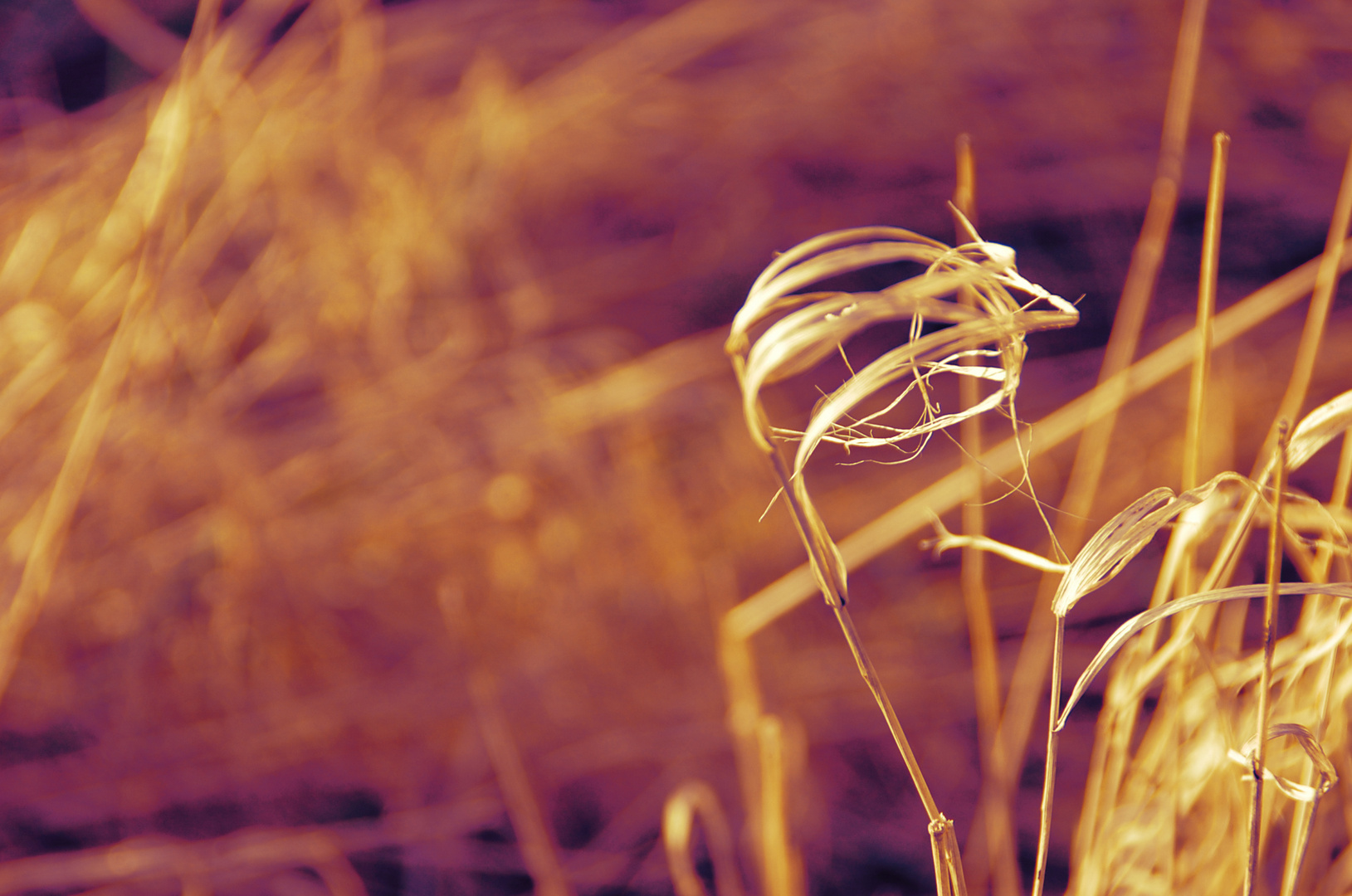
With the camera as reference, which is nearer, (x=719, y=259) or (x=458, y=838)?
(x=458, y=838)

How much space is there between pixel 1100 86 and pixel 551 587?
0.53 meters

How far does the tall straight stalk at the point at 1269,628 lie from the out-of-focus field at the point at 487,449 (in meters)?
0.25

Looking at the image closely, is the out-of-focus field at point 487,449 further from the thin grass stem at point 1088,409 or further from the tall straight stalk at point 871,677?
the tall straight stalk at point 871,677

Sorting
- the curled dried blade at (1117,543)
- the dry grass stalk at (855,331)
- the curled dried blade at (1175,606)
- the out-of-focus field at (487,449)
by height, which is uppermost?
the dry grass stalk at (855,331)

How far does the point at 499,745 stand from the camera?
19 centimetres

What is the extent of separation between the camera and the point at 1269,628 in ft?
0.31

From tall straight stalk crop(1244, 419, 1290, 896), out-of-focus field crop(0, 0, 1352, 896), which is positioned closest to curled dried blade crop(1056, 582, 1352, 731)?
tall straight stalk crop(1244, 419, 1290, 896)

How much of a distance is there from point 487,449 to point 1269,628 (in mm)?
400

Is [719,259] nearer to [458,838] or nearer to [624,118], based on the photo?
[624,118]

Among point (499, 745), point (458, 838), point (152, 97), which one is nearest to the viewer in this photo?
point (499, 745)

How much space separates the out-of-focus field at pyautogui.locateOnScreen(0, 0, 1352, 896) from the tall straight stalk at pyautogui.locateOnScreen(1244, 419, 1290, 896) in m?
0.25

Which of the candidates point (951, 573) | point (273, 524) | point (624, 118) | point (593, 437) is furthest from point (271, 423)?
point (951, 573)

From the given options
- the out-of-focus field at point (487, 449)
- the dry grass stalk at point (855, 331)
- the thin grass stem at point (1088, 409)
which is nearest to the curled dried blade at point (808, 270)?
the dry grass stalk at point (855, 331)

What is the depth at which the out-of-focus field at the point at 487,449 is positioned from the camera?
42cm
